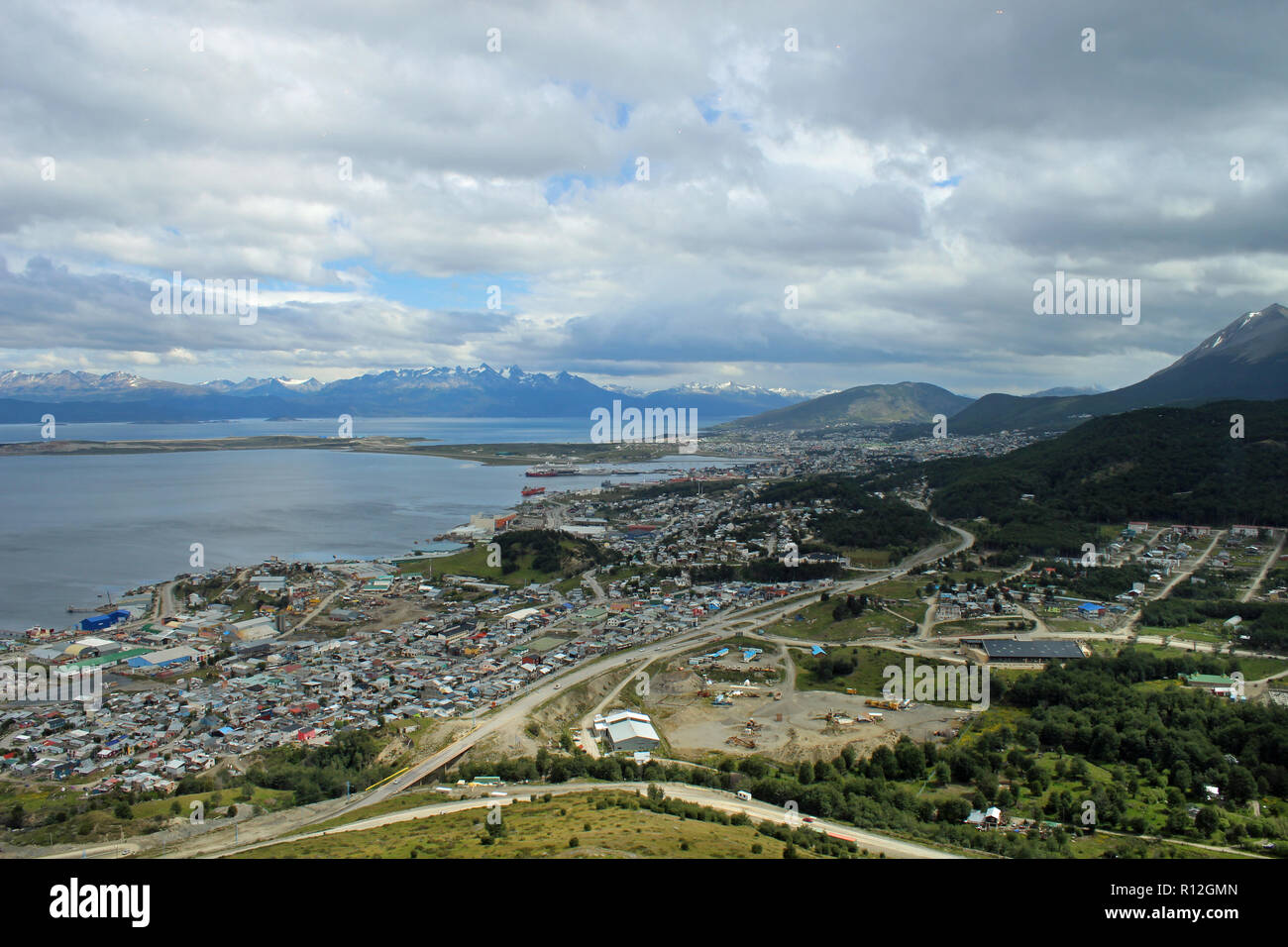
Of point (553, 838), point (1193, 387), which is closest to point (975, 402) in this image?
point (1193, 387)

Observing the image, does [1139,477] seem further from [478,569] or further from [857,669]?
[478,569]

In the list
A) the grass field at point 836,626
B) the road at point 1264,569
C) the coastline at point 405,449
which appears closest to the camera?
the grass field at point 836,626

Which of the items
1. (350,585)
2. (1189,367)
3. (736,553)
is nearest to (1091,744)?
(736,553)

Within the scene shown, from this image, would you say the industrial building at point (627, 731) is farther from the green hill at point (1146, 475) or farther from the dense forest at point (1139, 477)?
the green hill at point (1146, 475)

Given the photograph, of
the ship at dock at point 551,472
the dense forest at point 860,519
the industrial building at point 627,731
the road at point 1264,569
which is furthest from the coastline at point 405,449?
the industrial building at point 627,731

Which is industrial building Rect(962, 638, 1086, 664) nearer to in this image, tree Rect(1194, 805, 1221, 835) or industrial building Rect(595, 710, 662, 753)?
tree Rect(1194, 805, 1221, 835)
